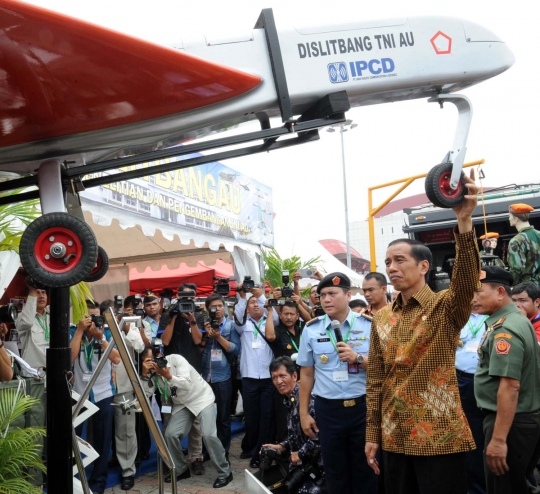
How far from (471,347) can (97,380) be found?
364 centimetres

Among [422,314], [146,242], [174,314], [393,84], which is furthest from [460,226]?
[146,242]

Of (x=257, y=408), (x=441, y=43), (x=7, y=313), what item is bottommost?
(x=257, y=408)

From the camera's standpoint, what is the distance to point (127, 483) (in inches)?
225

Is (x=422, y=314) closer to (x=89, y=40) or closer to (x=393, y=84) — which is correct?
(x=393, y=84)

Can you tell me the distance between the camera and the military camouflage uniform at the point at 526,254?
5.37m

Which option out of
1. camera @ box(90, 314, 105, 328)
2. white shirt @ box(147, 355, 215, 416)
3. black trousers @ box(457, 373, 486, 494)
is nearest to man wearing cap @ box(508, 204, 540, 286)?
black trousers @ box(457, 373, 486, 494)

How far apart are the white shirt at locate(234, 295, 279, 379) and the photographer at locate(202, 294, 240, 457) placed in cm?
16

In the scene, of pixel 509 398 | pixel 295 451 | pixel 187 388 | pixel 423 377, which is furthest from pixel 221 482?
pixel 423 377

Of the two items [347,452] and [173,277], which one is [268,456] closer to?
[347,452]

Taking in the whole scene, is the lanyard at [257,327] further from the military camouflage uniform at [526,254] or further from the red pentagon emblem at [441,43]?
the red pentagon emblem at [441,43]

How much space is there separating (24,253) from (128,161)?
0.71 metres

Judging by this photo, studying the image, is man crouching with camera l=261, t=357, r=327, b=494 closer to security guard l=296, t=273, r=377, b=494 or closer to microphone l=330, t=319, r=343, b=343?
security guard l=296, t=273, r=377, b=494

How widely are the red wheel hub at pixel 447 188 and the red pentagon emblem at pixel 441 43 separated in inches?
23.2

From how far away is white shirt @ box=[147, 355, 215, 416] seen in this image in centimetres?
589
